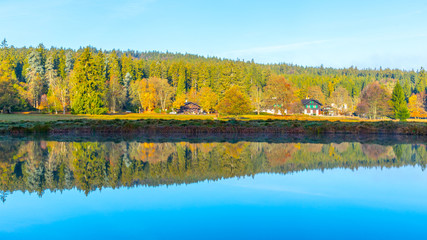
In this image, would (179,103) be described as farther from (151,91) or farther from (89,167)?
(89,167)

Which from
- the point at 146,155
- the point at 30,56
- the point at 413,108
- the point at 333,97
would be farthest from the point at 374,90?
the point at 30,56

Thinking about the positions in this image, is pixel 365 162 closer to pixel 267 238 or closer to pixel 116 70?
pixel 267 238

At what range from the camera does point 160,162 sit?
634 inches

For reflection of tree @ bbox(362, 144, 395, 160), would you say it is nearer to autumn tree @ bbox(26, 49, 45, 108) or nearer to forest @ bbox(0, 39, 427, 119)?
forest @ bbox(0, 39, 427, 119)

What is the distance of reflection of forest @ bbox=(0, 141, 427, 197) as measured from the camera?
12.4 metres

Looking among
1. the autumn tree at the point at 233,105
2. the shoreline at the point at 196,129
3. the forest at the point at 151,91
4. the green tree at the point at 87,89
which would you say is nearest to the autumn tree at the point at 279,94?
the forest at the point at 151,91

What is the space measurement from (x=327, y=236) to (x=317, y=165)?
9217 millimetres

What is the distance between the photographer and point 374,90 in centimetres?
8156

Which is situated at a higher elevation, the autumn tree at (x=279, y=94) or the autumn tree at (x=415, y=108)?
the autumn tree at (x=279, y=94)

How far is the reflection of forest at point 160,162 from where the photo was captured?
12438 millimetres

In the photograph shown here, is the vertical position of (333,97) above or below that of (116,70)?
below

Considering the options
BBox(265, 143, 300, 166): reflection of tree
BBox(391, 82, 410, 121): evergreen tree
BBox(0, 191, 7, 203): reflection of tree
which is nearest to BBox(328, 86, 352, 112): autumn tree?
BBox(391, 82, 410, 121): evergreen tree

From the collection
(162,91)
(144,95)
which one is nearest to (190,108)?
(162,91)

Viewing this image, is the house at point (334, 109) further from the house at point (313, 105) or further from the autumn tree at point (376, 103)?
the autumn tree at point (376, 103)
